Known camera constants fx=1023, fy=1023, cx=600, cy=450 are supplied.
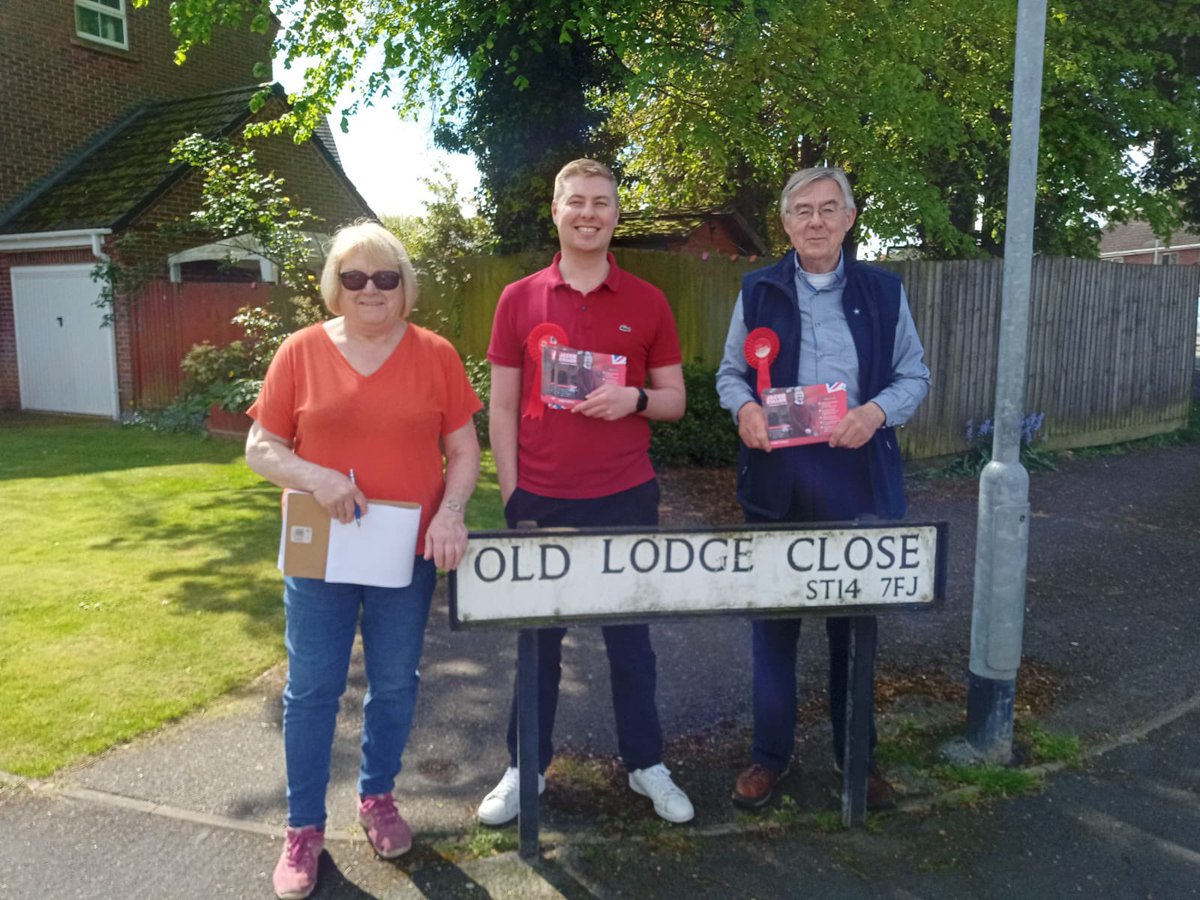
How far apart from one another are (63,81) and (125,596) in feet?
44.0

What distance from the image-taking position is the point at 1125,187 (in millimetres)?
12938

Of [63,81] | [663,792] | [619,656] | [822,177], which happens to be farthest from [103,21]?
[663,792]

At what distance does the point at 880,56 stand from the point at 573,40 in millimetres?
2951

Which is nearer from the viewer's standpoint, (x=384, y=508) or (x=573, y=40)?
(x=384, y=508)

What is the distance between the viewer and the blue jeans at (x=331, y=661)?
9.57 feet

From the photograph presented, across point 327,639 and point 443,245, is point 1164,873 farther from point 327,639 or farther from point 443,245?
point 443,245

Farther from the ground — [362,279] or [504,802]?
[362,279]

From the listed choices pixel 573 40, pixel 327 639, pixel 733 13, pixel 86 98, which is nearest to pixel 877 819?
pixel 327 639

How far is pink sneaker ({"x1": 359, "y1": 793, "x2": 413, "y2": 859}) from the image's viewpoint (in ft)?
10.2

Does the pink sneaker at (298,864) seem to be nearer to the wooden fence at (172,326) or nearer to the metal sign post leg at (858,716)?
the metal sign post leg at (858,716)

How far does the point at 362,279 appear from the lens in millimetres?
2854

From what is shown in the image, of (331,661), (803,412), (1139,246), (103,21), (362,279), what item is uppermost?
(103,21)

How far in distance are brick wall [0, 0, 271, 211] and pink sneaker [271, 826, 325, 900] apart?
15712 millimetres

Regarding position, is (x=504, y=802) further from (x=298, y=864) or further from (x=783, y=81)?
(x=783, y=81)
